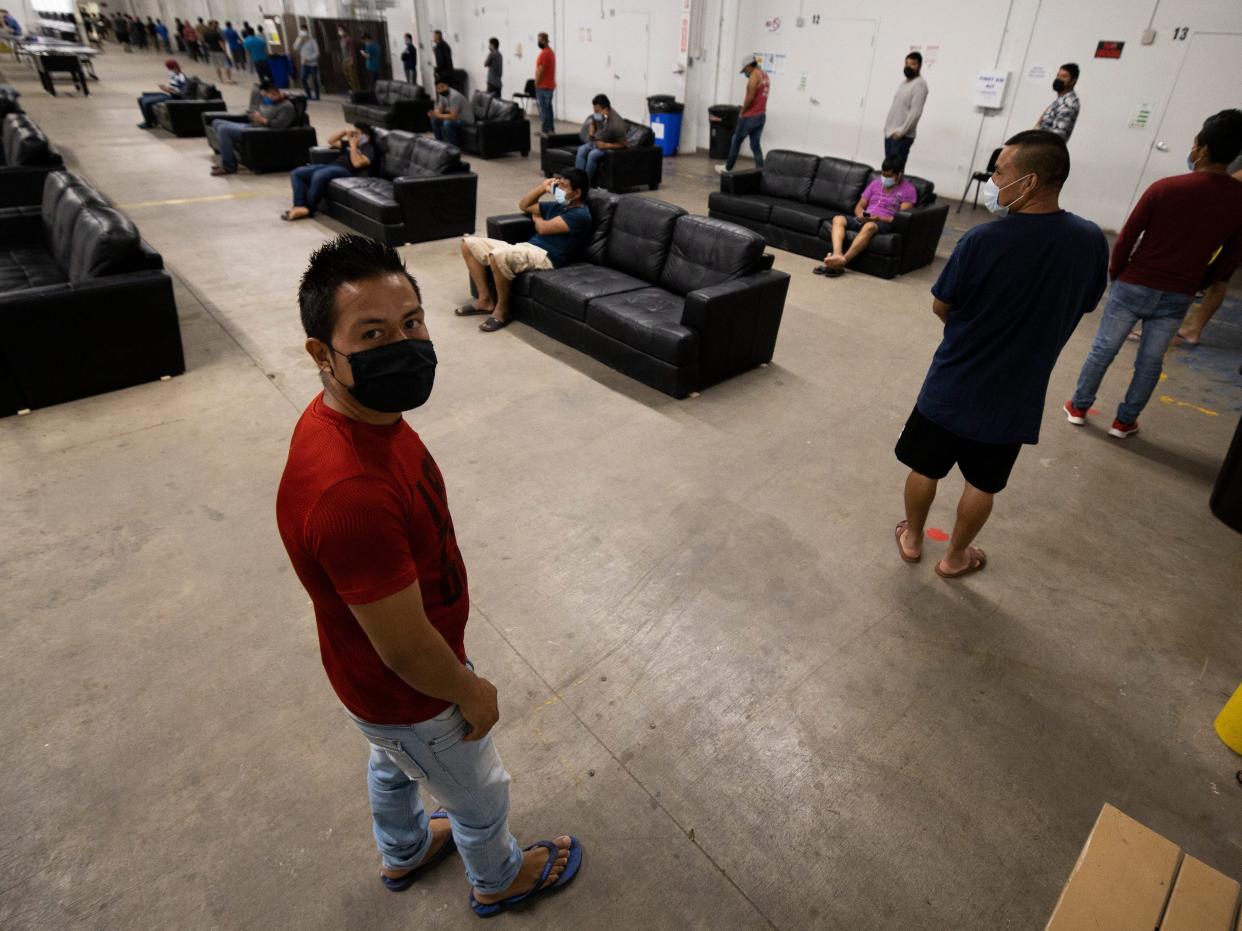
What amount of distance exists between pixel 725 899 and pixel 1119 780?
1.42m

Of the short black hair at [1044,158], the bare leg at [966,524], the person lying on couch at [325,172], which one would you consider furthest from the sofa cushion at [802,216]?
the short black hair at [1044,158]

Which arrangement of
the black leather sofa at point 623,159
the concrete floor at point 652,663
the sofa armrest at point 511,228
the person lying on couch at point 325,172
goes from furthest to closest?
the black leather sofa at point 623,159 < the person lying on couch at point 325,172 < the sofa armrest at point 511,228 < the concrete floor at point 652,663

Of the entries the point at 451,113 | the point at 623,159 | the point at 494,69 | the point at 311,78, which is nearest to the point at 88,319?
the point at 623,159

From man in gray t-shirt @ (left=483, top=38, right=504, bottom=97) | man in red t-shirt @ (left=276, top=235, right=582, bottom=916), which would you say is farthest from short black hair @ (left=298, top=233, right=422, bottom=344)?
man in gray t-shirt @ (left=483, top=38, right=504, bottom=97)

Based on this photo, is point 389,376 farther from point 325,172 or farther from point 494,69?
point 494,69

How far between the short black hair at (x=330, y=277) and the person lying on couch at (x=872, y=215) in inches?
257

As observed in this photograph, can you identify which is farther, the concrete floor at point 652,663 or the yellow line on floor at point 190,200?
the yellow line on floor at point 190,200

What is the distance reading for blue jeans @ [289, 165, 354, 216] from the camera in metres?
7.96

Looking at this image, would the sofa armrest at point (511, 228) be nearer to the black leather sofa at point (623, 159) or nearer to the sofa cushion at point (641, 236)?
the sofa cushion at point (641, 236)

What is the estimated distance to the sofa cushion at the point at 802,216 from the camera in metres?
7.36

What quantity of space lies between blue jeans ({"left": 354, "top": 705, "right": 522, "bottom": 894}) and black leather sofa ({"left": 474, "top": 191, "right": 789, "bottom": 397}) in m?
3.17

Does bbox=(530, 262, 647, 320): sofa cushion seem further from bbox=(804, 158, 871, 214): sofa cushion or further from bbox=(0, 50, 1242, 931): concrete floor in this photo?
bbox=(804, 158, 871, 214): sofa cushion

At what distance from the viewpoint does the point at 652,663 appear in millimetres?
2617

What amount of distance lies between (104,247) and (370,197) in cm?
355
